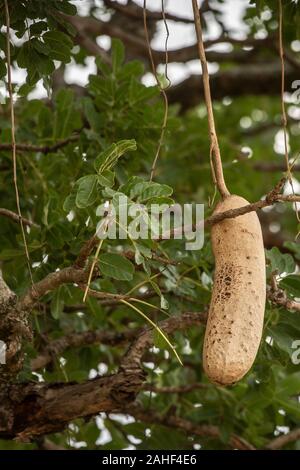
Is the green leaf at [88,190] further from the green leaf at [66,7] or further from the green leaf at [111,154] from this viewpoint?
the green leaf at [66,7]

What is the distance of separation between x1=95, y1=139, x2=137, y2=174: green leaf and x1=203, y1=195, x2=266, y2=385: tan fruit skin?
0.19 m

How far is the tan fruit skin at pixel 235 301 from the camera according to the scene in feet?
4.26

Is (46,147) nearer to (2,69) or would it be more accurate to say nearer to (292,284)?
(2,69)

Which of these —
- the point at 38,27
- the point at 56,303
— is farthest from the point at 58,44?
the point at 56,303

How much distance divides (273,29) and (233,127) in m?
1.25

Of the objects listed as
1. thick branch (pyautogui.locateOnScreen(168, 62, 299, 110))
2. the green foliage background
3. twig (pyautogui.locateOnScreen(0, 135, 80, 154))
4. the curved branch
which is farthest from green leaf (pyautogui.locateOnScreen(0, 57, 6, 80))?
thick branch (pyautogui.locateOnScreen(168, 62, 299, 110))

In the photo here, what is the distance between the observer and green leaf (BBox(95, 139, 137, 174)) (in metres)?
1.46

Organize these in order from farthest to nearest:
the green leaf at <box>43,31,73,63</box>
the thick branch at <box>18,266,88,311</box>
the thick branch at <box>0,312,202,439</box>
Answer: the green leaf at <box>43,31,73,63</box>, the thick branch at <box>0,312,202,439</box>, the thick branch at <box>18,266,88,311</box>

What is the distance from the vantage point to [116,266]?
154cm

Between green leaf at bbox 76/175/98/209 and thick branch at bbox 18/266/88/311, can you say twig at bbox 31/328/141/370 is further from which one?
green leaf at bbox 76/175/98/209

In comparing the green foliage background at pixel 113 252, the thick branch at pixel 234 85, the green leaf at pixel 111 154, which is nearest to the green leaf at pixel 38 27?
the green foliage background at pixel 113 252

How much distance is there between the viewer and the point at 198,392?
7.86 feet

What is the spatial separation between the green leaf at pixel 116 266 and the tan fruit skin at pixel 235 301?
0.58 ft
